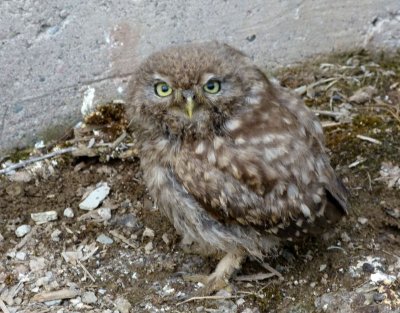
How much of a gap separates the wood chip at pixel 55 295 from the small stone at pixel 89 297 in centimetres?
4

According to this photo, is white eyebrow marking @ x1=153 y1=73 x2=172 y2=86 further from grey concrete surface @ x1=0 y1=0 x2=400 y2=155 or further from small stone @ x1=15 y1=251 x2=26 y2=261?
small stone @ x1=15 y1=251 x2=26 y2=261

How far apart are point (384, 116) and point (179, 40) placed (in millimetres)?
1204

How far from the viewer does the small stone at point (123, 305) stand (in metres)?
3.47

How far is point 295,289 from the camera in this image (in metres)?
3.55

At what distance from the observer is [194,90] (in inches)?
129

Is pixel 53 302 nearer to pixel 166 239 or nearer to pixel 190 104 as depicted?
pixel 166 239

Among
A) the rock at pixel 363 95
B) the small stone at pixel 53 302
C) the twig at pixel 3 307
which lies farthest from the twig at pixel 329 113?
the twig at pixel 3 307

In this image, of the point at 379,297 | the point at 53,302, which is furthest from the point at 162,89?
the point at 379,297

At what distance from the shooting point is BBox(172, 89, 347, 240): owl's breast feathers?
10.8 ft

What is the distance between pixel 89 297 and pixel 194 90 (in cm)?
104

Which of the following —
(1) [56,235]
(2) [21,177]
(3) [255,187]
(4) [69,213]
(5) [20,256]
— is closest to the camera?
(3) [255,187]

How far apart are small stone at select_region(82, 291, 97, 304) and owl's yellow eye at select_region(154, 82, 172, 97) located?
95 centimetres

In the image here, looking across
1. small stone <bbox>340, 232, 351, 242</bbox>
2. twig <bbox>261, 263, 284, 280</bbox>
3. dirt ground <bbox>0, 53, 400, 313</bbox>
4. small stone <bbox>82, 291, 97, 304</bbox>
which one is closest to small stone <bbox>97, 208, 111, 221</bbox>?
dirt ground <bbox>0, 53, 400, 313</bbox>

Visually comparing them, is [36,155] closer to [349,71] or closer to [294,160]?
[294,160]
